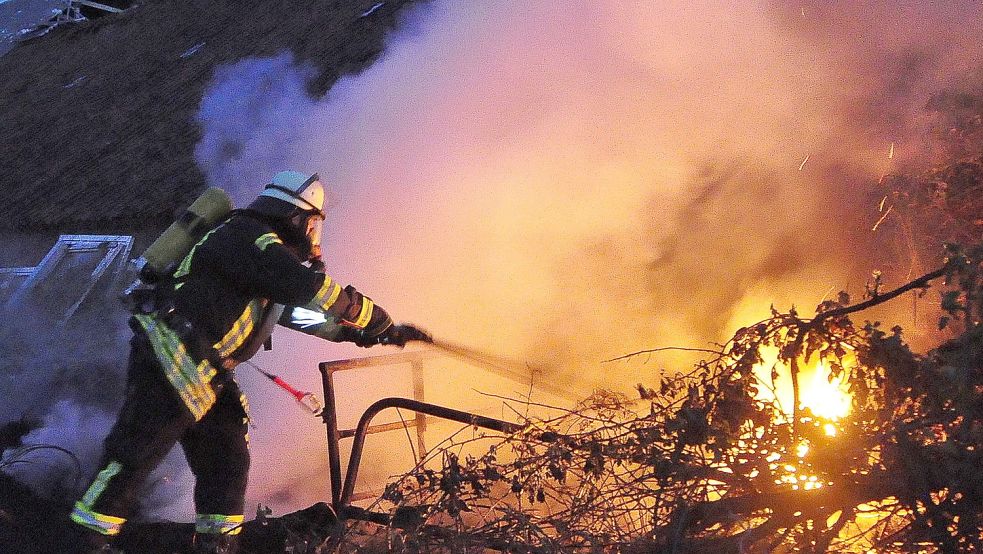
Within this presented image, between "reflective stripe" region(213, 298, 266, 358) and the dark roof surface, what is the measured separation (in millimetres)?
3370

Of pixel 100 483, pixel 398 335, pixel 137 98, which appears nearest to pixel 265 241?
pixel 398 335

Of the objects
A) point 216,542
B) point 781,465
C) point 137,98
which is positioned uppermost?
point 137,98

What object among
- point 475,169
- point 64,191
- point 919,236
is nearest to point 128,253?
point 64,191

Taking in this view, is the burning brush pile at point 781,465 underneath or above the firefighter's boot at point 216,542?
underneath

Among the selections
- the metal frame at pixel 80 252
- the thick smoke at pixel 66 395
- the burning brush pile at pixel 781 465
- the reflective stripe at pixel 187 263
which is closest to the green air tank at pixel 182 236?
the reflective stripe at pixel 187 263

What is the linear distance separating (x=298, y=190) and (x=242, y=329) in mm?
650

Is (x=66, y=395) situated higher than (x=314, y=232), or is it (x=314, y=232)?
(x=66, y=395)

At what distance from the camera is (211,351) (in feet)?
11.9

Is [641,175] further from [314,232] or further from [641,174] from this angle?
[314,232]

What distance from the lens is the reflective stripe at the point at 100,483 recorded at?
3498 millimetres

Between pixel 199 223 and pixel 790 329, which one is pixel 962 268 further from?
Answer: pixel 199 223

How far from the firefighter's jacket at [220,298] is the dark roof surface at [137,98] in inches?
133

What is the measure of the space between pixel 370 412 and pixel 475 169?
2148 mm

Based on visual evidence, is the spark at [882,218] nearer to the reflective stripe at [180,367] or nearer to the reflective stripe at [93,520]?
the reflective stripe at [180,367]
